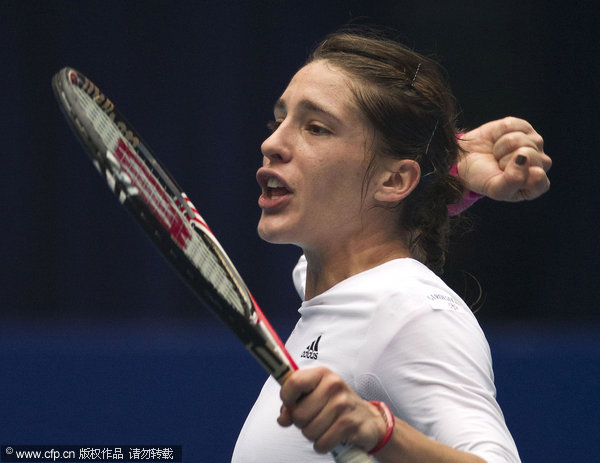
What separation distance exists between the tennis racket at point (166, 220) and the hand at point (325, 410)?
4 centimetres

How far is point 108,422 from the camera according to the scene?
2.23 meters

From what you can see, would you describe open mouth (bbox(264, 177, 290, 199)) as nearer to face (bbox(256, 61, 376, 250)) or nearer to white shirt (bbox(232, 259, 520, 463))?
face (bbox(256, 61, 376, 250))

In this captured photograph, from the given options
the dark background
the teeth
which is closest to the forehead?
the teeth

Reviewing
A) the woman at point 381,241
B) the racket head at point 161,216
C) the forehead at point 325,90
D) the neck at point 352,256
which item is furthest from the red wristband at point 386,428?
the forehead at point 325,90

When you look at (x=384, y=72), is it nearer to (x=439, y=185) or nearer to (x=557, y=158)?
(x=439, y=185)

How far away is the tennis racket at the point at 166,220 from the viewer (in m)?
0.90

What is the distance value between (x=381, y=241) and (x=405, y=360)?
273mm

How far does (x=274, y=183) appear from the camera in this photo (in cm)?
121

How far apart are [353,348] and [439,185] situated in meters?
0.36

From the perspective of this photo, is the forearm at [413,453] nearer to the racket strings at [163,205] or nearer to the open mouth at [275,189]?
the racket strings at [163,205]

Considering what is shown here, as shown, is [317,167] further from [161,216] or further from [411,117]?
[161,216]

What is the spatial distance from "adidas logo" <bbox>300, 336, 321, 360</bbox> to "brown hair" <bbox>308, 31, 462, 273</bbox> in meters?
0.24

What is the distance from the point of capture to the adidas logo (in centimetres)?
110

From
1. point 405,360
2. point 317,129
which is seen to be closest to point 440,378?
point 405,360
